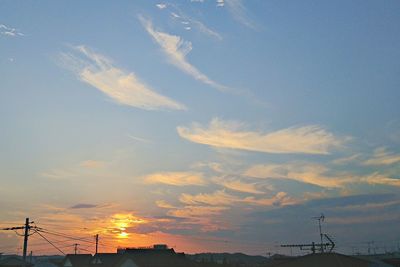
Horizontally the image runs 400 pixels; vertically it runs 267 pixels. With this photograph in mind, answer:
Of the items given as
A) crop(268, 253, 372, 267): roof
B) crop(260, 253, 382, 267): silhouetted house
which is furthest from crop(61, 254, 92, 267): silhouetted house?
crop(268, 253, 372, 267): roof

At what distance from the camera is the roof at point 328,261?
49.1 meters

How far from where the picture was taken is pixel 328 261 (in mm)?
49562

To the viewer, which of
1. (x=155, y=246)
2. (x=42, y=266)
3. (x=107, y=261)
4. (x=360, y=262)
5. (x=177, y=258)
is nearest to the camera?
(x=360, y=262)

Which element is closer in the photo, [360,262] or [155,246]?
[360,262]

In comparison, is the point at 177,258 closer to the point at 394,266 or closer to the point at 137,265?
the point at 137,265

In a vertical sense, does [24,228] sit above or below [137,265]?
above

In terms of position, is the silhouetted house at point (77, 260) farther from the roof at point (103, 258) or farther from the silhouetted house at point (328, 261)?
the silhouetted house at point (328, 261)

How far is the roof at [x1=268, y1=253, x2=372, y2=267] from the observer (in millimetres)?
49062

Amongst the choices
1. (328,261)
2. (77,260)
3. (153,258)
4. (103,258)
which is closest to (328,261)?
(328,261)

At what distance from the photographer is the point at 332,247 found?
62.8 meters

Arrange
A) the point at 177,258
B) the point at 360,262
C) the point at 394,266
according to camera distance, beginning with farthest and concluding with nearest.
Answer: the point at 177,258 < the point at 394,266 < the point at 360,262

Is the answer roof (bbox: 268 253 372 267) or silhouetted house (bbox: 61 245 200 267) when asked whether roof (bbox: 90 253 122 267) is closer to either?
silhouetted house (bbox: 61 245 200 267)

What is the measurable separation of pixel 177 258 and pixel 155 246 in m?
10.6

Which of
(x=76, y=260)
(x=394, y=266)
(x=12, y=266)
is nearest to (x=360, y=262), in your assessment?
(x=394, y=266)
